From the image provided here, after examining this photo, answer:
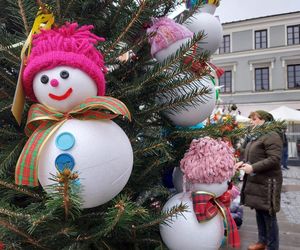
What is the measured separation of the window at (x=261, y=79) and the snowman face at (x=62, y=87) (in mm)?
25553

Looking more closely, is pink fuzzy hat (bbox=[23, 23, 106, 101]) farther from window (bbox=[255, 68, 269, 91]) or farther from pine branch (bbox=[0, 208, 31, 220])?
window (bbox=[255, 68, 269, 91])

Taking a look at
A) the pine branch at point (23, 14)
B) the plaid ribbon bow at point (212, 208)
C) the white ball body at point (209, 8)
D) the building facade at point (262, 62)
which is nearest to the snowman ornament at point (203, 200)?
the plaid ribbon bow at point (212, 208)

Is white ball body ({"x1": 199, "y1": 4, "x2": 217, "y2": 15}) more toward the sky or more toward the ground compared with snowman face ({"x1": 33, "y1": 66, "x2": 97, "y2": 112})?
more toward the sky

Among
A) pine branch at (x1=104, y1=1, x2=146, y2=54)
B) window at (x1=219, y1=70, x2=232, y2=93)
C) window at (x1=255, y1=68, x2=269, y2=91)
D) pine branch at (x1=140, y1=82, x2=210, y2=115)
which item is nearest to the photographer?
pine branch at (x1=104, y1=1, x2=146, y2=54)

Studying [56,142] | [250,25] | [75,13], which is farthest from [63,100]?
[250,25]

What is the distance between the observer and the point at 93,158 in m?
1.10

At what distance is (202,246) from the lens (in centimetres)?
150

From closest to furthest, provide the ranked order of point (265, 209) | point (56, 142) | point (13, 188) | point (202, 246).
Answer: point (56, 142)
point (13, 188)
point (202, 246)
point (265, 209)

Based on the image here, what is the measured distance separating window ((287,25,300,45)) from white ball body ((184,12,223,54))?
25.1 meters

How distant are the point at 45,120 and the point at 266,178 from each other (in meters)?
2.93

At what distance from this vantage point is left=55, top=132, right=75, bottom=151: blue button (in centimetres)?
109

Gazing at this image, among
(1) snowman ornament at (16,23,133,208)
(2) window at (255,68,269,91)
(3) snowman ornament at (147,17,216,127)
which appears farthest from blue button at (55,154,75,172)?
(2) window at (255,68,269,91)

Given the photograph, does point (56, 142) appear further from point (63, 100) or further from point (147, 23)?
point (147, 23)

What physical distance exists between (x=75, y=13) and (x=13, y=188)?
79cm
